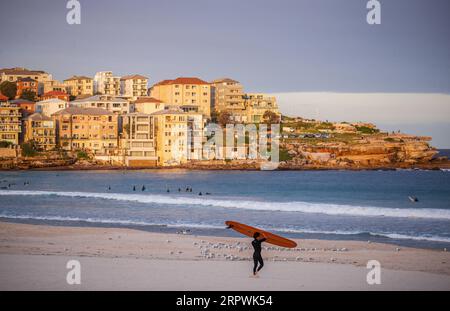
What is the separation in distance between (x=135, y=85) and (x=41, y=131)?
77.9ft

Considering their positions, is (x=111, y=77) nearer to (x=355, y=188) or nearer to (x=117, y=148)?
(x=117, y=148)

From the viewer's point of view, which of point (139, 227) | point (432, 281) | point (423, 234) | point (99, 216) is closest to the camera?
point (432, 281)

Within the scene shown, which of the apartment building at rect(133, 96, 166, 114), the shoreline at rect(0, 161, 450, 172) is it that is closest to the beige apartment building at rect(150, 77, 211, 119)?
the apartment building at rect(133, 96, 166, 114)

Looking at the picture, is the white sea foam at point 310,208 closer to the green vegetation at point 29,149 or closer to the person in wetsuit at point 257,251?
the person in wetsuit at point 257,251

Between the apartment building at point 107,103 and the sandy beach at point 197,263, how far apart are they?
7755cm

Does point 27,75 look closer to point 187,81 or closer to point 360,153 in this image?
point 187,81

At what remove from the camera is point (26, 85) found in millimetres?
113250

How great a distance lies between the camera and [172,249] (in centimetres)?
1997

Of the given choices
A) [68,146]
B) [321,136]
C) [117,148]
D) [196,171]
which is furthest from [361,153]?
[68,146]

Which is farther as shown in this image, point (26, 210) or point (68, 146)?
point (68, 146)

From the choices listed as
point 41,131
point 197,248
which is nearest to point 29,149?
point 41,131

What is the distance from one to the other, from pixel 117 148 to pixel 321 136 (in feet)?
117

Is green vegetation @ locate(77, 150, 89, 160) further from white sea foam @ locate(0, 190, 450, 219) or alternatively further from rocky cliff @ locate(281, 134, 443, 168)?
white sea foam @ locate(0, 190, 450, 219)

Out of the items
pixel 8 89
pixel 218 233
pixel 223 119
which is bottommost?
pixel 218 233
